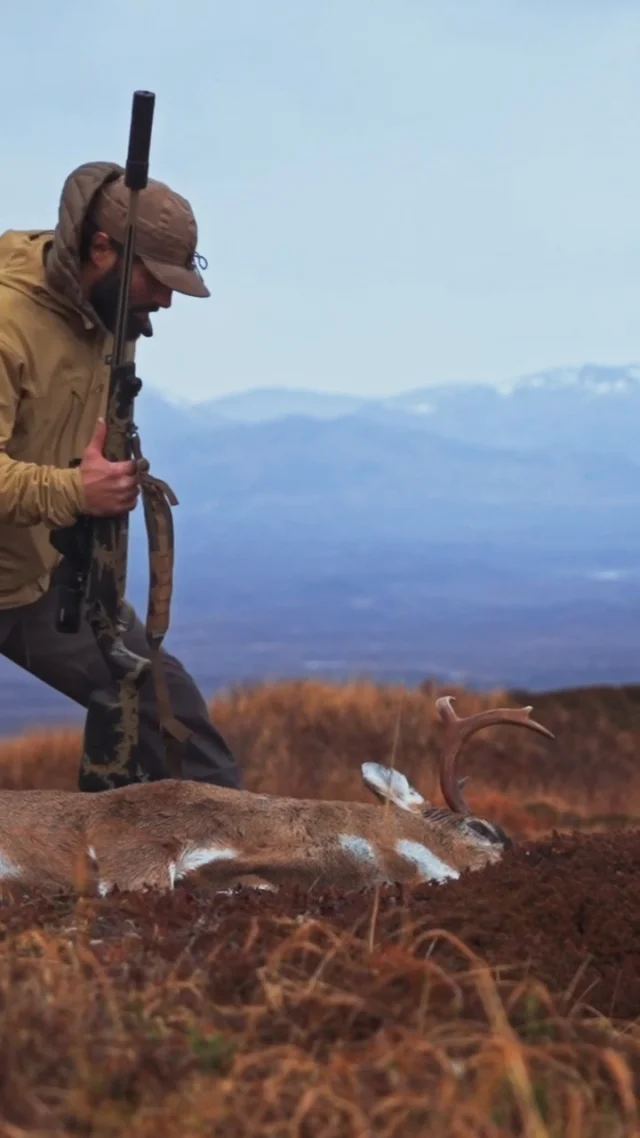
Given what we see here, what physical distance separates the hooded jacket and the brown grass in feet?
5.74

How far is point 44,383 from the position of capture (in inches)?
267

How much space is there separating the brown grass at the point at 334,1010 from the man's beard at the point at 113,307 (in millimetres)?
2453

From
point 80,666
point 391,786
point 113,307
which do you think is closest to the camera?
point 391,786

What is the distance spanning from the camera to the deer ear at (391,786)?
6398 mm

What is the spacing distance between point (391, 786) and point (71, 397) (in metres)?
2.05

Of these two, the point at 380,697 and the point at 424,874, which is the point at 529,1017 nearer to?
the point at 424,874

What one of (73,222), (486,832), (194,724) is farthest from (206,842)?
(73,222)

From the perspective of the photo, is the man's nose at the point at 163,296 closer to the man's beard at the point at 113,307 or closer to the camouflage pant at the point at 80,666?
the man's beard at the point at 113,307

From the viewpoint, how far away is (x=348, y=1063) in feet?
10.4

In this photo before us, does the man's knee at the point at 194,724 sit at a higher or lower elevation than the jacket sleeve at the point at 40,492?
lower

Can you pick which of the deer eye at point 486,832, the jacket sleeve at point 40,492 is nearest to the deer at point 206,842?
the deer eye at point 486,832

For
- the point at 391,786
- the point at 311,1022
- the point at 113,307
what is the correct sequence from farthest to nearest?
the point at 113,307 → the point at 391,786 → the point at 311,1022

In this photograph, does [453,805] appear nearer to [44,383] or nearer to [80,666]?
[80,666]

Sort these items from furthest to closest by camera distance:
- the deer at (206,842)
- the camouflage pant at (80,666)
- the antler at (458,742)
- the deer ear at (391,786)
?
1. the camouflage pant at (80,666)
2. the antler at (458,742)
3. the deer ear at (391,786)
4. the deer at (206,842)
